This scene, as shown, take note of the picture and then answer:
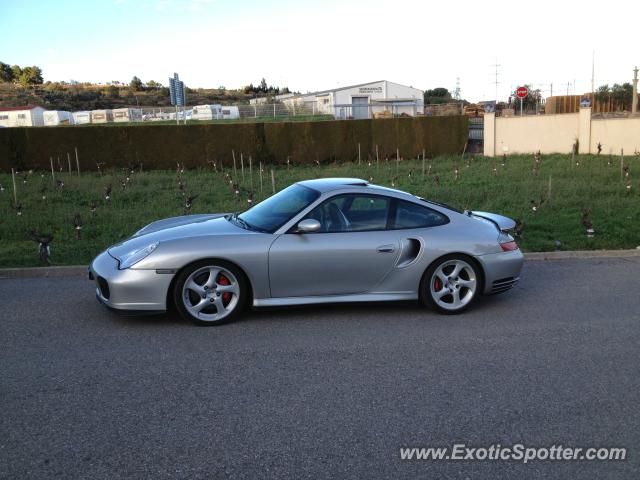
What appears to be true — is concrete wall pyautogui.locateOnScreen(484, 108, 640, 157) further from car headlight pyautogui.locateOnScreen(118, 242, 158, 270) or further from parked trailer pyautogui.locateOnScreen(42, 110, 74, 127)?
parked trailer pyautogui.locateOnScreen(42, 110, 74, 127)

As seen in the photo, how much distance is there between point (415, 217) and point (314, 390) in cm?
267

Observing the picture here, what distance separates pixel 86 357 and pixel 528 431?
3.39 m

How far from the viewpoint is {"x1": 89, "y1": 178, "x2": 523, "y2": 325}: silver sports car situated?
6039mm

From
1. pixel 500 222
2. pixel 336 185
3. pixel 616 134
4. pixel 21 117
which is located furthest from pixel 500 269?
pixel 21 117

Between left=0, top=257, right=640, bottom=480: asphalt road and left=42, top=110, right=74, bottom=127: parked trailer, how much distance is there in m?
46.0

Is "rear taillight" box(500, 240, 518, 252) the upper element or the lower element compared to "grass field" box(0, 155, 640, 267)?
upper

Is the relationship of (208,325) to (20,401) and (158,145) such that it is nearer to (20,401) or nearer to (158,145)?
(20,401)

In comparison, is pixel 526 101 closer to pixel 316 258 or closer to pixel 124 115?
pixel 124 115

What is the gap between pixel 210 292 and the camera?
20.1ft

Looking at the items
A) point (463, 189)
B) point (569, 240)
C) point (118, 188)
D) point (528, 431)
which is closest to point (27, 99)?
point (118, 188)

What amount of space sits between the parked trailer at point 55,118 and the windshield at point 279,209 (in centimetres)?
4558

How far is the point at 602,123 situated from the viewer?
23.8 m

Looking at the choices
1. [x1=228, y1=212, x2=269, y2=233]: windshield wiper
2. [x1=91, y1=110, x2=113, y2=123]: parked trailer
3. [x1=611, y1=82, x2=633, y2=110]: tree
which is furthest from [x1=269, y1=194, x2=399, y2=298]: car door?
[x1=91, y1=110, x2=113, y2=123]: parked trailer

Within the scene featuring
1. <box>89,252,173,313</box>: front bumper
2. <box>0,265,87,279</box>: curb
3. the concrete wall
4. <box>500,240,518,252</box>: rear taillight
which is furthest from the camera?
the concrete wall
